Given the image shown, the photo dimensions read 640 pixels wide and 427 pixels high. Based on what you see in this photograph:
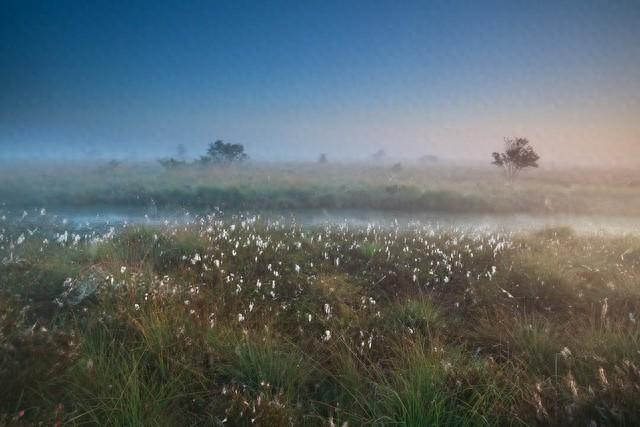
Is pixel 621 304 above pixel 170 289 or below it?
below

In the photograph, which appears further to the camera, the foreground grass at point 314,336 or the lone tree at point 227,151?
the lone tree at point 227,151

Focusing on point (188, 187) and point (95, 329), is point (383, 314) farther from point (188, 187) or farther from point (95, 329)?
point (188, 187)

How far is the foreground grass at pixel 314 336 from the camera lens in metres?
3.67

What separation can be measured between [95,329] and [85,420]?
6.51ft

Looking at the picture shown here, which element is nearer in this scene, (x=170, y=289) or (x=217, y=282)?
(x=170, y=289)

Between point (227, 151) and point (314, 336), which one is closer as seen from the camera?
point (314, 336)

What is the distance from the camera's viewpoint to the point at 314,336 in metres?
5.87

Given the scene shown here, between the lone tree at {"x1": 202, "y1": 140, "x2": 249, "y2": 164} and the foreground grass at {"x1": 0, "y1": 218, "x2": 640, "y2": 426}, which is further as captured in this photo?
the lone tree at {"x1": 202, "y1": 140, "x2": 249, "y2": 164}

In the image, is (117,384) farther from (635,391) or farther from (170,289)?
(635,391)

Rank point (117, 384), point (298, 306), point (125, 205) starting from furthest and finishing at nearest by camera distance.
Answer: point (125, 205) → point (298, 306) → point (117, 384)

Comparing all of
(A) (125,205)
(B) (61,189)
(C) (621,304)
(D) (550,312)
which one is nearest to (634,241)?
(C) (621,304)

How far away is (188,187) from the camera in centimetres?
2678

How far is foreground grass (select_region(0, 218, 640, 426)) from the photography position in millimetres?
3674

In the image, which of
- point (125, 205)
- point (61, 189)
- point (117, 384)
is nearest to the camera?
point (117, 384)
